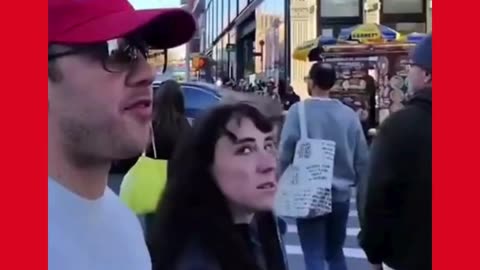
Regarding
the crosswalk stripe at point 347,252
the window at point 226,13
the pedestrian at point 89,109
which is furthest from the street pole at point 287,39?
the window at point 226,13

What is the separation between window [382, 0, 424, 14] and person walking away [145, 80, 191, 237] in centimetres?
2433

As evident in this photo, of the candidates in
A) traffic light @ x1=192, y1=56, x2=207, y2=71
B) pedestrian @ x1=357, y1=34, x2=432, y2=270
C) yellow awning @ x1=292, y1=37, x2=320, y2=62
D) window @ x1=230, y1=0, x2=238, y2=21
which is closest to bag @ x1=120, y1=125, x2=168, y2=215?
pedestrian @ x1=357, y1=34, x2=432, y2=270

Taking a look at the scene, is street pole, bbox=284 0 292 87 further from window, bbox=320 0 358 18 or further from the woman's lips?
the woman's lips

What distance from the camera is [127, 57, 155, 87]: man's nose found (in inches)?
61.9

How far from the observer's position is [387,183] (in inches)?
143

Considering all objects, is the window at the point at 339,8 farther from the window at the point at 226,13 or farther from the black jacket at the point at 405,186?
the window at the point at 226,13

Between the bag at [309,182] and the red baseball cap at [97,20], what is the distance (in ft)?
13.2

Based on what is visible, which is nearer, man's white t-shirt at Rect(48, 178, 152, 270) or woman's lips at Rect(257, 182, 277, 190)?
man's white t-shirt at Rect(48, 178, 152, 270)

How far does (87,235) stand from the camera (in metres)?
1.58

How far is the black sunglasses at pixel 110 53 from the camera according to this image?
4.97 feet

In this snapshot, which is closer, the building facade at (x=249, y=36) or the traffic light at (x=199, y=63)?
the building facade at (x=249, y=36)
